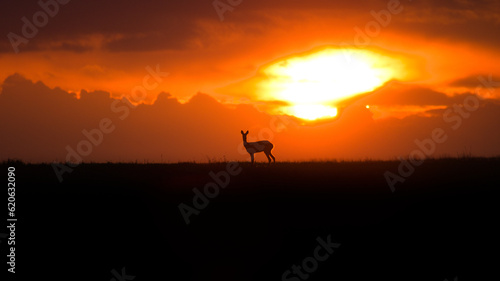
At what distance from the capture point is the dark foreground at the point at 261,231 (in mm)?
14734

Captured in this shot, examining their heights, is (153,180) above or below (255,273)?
above

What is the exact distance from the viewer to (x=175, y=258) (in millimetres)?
15438

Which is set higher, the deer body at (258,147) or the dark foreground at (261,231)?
the deer body at (258,147)

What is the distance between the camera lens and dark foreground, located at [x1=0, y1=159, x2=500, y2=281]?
14.7 metres

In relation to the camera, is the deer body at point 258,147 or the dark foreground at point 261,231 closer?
the dark foreground at point 261,231

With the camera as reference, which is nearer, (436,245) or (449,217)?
(436,245)

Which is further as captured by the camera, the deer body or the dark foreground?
the deer body

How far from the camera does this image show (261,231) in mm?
16938

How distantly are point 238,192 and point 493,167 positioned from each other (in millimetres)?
15496

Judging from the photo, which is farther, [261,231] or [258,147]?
[258,147]

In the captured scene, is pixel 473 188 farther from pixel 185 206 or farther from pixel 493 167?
pixel 185 206

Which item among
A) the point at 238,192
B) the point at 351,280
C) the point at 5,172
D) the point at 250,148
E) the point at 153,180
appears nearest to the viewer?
the point at 351,280

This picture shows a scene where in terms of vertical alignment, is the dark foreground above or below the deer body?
below

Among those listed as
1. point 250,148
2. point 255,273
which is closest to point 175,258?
point 255,273
